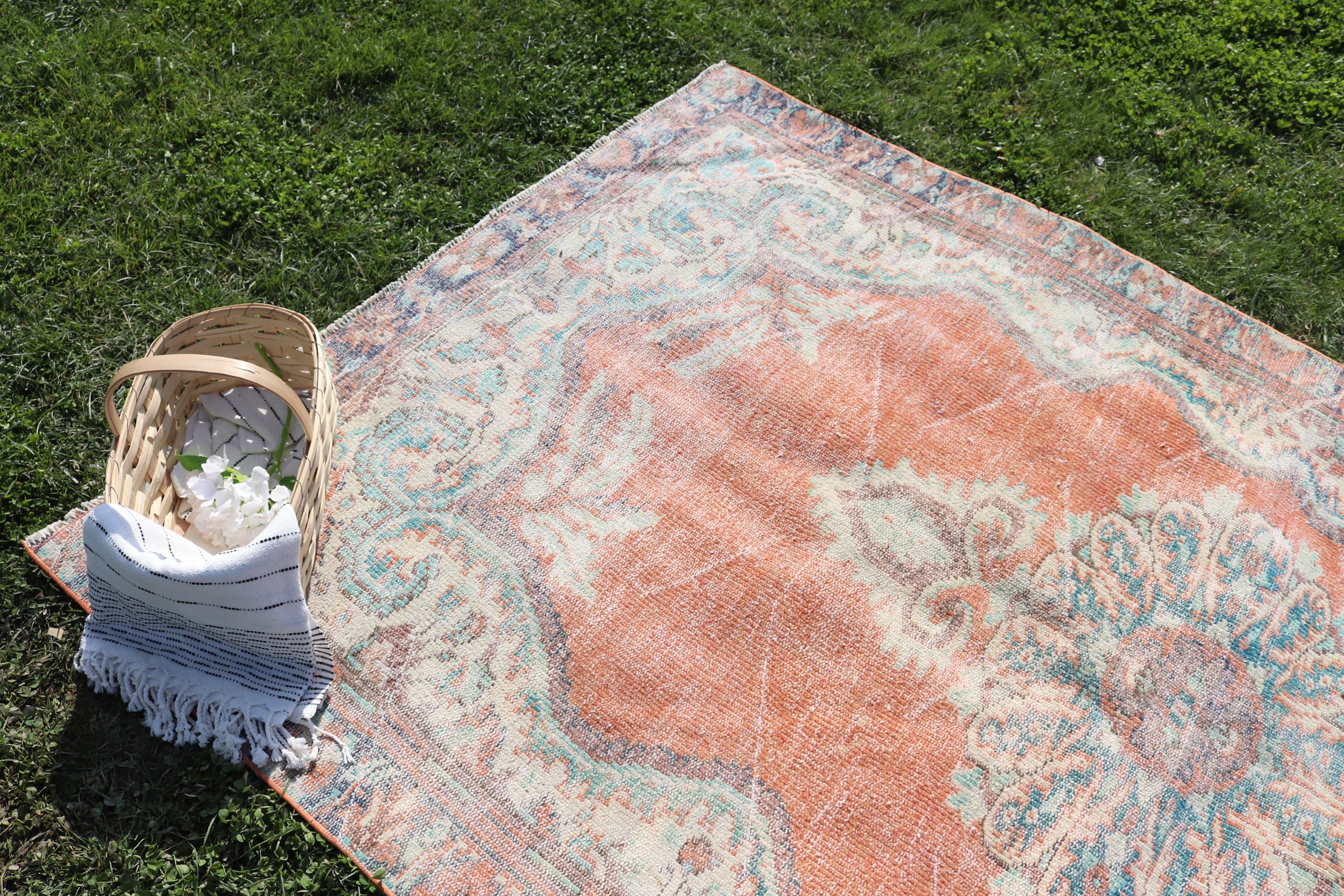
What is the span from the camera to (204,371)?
6.86 feet

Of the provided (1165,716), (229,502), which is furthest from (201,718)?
(1165,716)

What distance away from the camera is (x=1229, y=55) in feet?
12.3

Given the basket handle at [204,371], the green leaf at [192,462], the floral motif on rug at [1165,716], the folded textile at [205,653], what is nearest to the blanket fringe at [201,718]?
the folded textile at [205,653]

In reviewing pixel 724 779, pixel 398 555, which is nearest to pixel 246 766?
pixel 398 555

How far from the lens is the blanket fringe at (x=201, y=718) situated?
2242 mm

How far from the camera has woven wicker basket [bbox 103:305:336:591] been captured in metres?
2.18

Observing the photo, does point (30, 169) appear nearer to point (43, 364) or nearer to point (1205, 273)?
point (43, 364)

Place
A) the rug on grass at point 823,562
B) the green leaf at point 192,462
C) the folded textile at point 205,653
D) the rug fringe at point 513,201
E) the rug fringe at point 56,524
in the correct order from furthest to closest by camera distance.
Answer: the rug fringe at point 513,201 < the rug fringe at point 56,524 < the green leaf at point 192,462 < the rug on grass at point 823,562 < the folded textile at point 205,653

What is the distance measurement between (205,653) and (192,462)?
0.50 meters

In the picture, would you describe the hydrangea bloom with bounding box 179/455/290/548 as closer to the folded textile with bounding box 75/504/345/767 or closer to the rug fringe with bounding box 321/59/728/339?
the folded textile with bounding box 75/504/345/767

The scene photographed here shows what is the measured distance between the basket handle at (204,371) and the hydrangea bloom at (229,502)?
226 mm

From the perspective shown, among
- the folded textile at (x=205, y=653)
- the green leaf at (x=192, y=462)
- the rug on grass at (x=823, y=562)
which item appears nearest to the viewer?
the folded textile at (x=205, y=653)

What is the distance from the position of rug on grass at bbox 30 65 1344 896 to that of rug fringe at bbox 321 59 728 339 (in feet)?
0.06

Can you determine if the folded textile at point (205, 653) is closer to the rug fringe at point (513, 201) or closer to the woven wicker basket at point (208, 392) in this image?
the woven wicker basket at point (208, 392)
